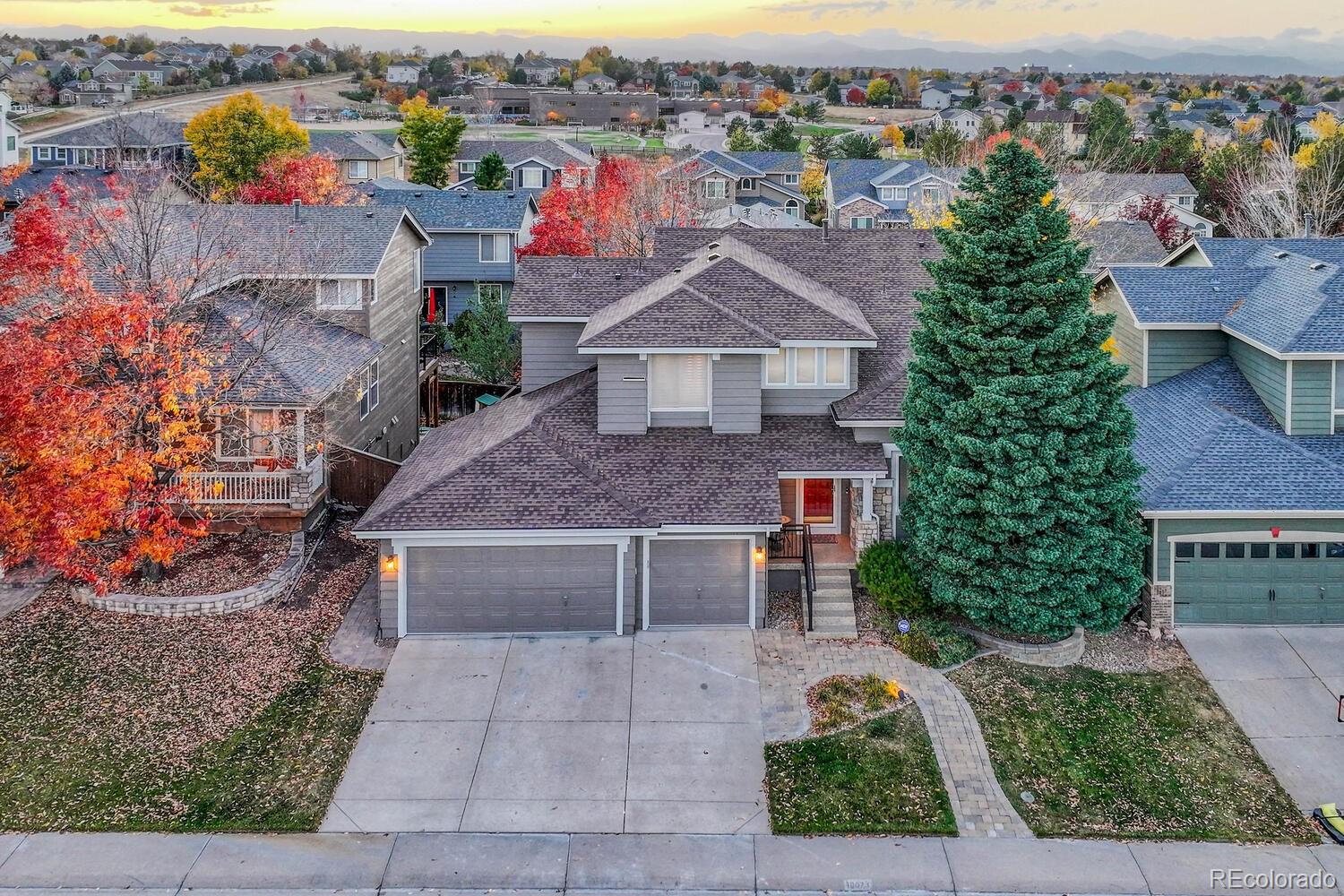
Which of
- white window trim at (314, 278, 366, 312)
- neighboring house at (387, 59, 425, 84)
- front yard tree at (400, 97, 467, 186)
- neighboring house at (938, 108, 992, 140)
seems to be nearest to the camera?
white window trim at (314, 278, 366, 312)

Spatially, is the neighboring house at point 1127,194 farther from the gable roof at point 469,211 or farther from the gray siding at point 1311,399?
the gable roof at point 469,211

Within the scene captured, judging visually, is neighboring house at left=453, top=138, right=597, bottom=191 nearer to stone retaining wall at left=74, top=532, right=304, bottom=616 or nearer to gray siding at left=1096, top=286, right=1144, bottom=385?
gray siding at left=1096, top=286, right=1144, bottom=385

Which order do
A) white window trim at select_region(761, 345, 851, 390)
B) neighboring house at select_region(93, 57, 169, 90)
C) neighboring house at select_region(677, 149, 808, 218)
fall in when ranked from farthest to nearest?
1. neighboring house at select_region(93, 57, 169, 90)
2. neighboring house at select_region(677, 149, 808, 218)
3. white window trim at select_region(761, 345, 851, 390)

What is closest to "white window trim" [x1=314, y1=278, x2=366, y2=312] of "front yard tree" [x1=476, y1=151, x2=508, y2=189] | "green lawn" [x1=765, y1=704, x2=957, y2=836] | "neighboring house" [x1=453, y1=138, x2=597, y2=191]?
"green lawn" [x1=765, y1=704, x2=957, y2=836]

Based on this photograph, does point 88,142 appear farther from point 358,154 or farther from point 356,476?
point 356,476

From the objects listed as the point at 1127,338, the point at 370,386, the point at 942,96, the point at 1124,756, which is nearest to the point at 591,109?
the point at 942,96

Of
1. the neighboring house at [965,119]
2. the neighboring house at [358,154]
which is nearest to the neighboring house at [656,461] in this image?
the neighboring house at [358,154]

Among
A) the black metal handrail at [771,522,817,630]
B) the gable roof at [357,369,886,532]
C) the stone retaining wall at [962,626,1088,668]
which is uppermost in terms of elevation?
the gable roof at [357,369,886,532]
